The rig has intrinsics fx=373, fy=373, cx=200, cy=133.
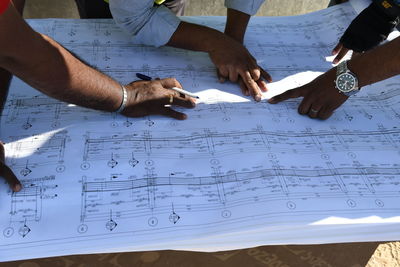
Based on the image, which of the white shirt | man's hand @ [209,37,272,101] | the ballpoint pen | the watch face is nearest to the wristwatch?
the watch face

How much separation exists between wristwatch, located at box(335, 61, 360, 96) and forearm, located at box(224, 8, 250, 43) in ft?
1.18

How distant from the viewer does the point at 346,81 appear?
3.03 ft

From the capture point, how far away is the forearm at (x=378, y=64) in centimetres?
87

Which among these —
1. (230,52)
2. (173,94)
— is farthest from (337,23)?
(173,94)

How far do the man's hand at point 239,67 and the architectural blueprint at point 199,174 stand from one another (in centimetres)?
3

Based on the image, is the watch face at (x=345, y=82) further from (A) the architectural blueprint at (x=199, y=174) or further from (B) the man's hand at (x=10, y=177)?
(B) the man's hand at (x=10, y=177)

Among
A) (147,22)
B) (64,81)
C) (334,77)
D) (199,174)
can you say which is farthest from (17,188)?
(334,77)

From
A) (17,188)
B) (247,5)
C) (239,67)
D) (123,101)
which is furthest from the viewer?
(247,5)

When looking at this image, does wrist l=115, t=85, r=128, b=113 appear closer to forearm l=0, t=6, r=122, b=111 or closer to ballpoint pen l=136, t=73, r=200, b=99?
forearm l=0, t=6, r=122, b=111

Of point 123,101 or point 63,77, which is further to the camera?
point 123,101

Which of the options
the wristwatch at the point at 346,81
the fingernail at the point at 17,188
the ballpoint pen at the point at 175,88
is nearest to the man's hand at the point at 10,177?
the fingernail at the point at 17,188

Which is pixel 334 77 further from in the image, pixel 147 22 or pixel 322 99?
pixel 147 22

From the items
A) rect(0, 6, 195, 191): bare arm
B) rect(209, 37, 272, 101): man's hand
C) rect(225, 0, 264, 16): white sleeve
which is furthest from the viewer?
rect(225, 0, 264, 16): white sleeve

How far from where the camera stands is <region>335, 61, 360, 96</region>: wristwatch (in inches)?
36.1
